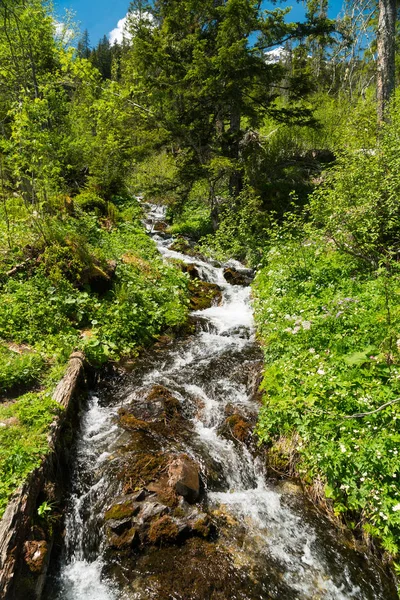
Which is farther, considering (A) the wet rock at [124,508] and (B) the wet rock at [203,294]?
(B) the wet rock at [203,294]

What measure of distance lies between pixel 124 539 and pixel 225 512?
1296mm

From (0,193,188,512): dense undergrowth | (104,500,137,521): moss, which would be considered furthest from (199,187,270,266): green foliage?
(104,500,137,521): moss

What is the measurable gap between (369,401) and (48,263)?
749 centimetres

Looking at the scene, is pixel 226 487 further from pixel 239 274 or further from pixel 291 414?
pixel 239 274

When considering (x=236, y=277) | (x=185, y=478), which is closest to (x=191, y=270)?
(x=236, y=277)

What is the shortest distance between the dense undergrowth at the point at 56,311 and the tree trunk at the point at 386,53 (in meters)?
8.56

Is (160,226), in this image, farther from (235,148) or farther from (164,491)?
(164,491)

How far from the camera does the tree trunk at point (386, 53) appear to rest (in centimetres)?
1026

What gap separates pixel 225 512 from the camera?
173 inches

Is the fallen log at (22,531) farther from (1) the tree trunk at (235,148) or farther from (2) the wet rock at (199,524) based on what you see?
(1) the tree trunk at (235,148)

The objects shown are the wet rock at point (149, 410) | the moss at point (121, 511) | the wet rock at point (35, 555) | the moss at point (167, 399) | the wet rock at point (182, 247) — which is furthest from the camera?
the wet rock at point (182, 247)

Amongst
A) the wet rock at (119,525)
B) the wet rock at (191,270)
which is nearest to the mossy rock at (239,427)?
the wet rock at (119,525)

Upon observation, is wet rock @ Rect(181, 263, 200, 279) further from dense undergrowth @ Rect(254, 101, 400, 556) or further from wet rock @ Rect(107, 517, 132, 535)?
wet rock @ Rect(107, 517, 132, 535)

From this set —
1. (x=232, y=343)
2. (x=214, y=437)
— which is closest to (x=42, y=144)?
(x=232, y=343)
